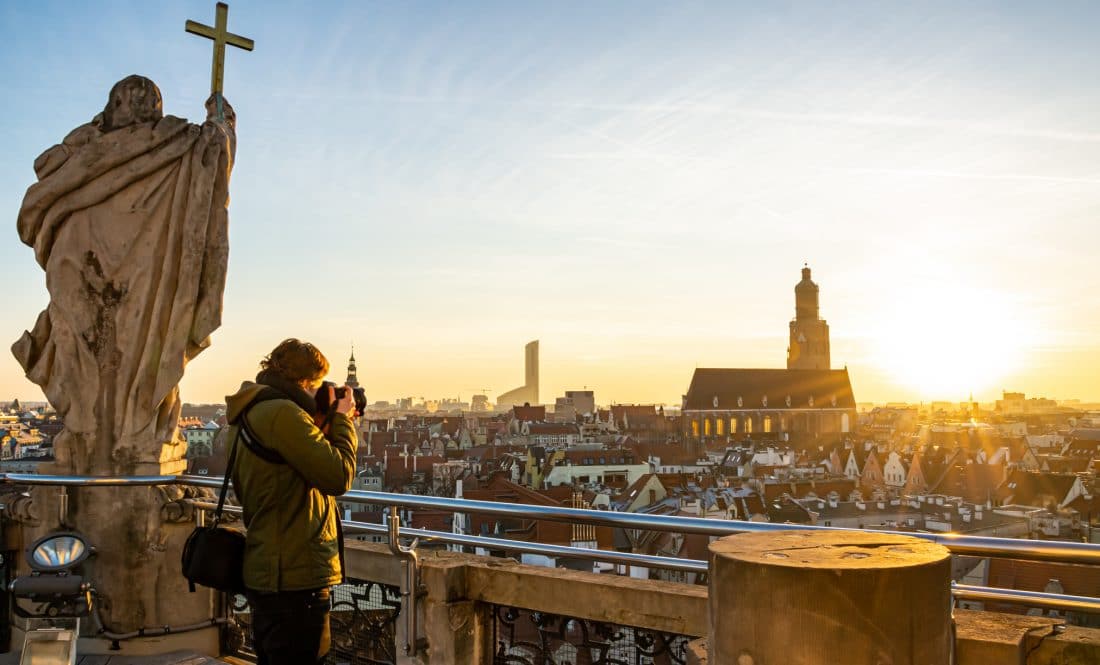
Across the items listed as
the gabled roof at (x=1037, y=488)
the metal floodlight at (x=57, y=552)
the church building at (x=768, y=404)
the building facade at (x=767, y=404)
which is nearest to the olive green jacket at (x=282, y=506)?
the metal floodlight at (x=57, y=552)

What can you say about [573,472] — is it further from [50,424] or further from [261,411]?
[261,411]

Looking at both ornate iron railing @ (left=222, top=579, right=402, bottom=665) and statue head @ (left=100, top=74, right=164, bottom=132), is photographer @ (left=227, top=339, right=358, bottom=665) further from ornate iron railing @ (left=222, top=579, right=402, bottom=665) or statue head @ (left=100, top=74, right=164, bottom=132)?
statue head @ (left=100, top=74, right=164, bottom=132)

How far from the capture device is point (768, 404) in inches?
4574

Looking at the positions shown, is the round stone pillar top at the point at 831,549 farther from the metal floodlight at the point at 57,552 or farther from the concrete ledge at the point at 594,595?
the metal floodlight at the point at 57,552

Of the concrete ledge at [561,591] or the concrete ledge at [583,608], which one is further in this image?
the concrete ledge at [561,591]

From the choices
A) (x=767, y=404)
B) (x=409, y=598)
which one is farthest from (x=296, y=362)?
(x=767, y=404)

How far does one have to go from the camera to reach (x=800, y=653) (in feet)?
7.72

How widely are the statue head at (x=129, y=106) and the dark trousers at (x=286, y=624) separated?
11.0 feet

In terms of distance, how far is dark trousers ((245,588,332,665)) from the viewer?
330 centimetres

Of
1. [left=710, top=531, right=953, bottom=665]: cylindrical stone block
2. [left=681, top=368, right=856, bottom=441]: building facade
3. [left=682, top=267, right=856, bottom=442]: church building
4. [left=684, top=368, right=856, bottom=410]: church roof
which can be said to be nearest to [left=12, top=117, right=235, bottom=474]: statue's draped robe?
[left=710, top=531, right=953, bottom=665]: cylindrical stone block

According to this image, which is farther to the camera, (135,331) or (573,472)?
(573,472)

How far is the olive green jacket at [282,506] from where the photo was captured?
3229mm

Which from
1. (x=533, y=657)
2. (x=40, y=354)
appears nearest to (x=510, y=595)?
(x=533, y=657)

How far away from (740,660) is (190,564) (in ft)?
6.46
